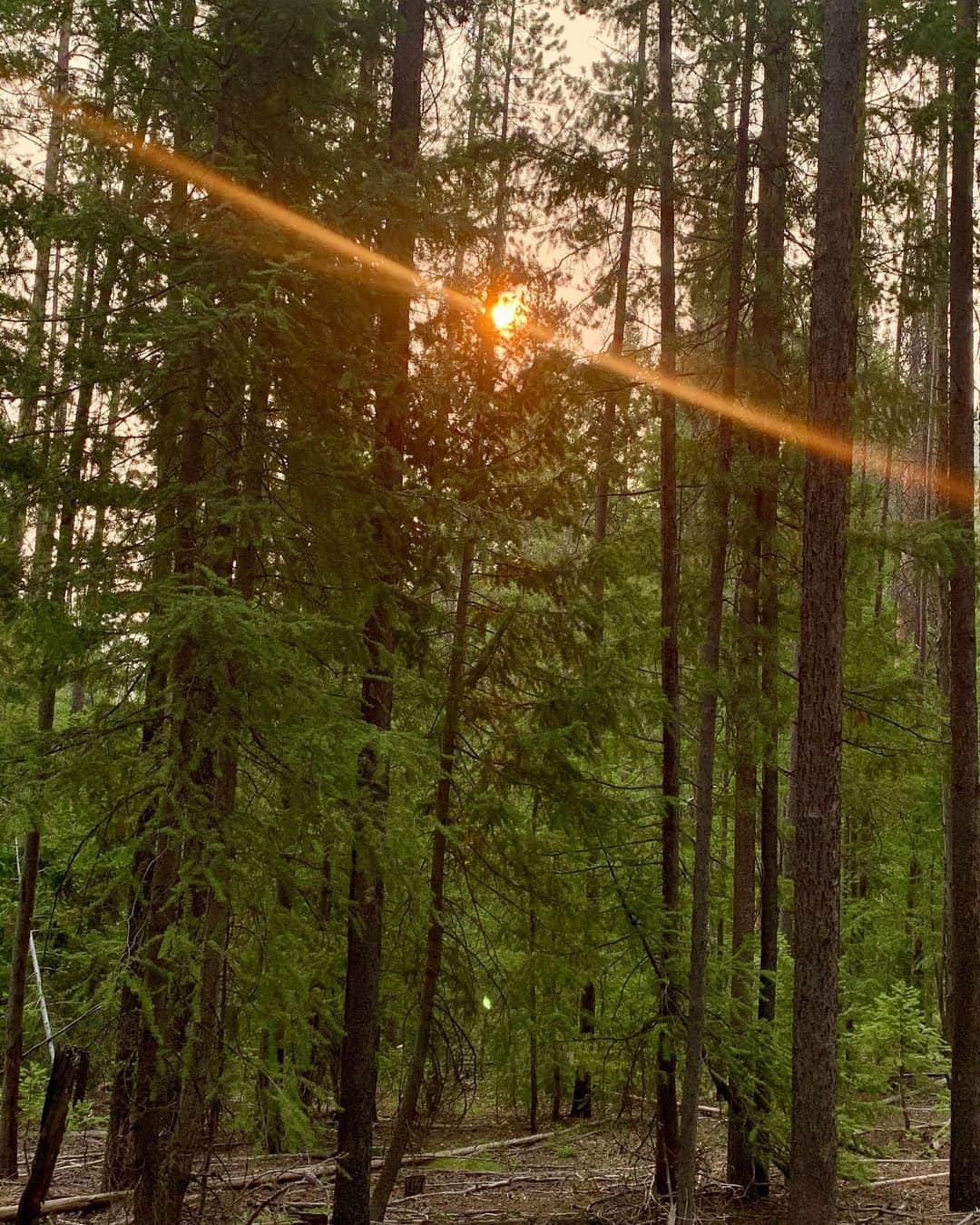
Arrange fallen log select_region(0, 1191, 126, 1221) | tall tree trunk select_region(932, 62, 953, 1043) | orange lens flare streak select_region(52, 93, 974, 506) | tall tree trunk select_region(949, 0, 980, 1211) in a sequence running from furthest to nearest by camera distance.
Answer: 1. tall tree trunk select_region(932, 62, 953, 1043)
2. tall tree trunk select_region(949, 0, 980, 1211)
3. fallen log select_region(0, 1191, 126, 1221)
4. orange lens flare streak select_region(52, 93, 974, 506)

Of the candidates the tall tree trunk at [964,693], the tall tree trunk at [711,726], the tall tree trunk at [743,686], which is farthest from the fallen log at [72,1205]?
the tall tree trunk at [964,693]

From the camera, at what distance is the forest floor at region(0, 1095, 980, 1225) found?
8.40 m

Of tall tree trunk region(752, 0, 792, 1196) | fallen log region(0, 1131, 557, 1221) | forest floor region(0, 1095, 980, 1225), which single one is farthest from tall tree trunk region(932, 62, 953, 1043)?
fallen log region(0, 1131, 557, 1221)

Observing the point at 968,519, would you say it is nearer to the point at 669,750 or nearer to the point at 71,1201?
the point at 669,750

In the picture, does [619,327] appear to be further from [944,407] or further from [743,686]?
[743,686]

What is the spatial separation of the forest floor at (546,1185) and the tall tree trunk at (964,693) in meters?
0.87

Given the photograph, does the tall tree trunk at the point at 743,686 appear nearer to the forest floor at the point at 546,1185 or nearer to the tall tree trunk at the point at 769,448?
the tall tree trunk at the point at 769,448

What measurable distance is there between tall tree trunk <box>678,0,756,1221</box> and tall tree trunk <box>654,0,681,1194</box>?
0.31m

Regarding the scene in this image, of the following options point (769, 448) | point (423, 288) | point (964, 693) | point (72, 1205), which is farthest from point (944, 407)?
A: point (72, 1205)

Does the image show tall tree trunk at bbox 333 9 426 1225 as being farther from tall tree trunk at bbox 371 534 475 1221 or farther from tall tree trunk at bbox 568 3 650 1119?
tall tree trunk at bbox 568 3 650 1119

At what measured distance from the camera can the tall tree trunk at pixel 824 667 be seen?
7250 millimetres

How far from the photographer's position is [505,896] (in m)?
9.27

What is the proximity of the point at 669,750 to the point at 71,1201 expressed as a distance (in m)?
6.35

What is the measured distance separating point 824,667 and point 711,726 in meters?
1.65
